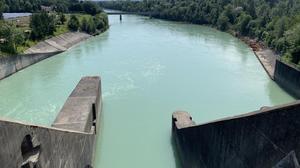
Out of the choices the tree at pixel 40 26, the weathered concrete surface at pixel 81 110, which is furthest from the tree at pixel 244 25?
the weathered concrete surface at pixel 81 110

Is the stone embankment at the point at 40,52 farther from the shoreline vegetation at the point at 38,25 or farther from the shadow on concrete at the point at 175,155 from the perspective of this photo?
the shadow on concrete at the point at 175,155

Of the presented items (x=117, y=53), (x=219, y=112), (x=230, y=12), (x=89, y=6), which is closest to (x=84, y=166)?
(x=219, y=112)

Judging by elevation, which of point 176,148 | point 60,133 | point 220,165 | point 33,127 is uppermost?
point 33,127

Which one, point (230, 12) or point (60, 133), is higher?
point (230, 12)

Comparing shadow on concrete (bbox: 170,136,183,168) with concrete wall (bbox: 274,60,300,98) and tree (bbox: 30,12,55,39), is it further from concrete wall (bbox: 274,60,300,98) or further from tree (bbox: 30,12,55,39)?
tree (bbox: 30,12,55,39)

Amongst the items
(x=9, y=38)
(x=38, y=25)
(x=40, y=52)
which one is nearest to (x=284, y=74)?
(x=40, y=52)

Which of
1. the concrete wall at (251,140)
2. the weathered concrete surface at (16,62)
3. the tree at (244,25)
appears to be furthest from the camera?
the tree at (244,25)

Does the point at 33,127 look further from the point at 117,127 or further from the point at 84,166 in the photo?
the point at 117,127

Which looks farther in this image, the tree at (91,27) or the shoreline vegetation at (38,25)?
the tree at (91,27)
